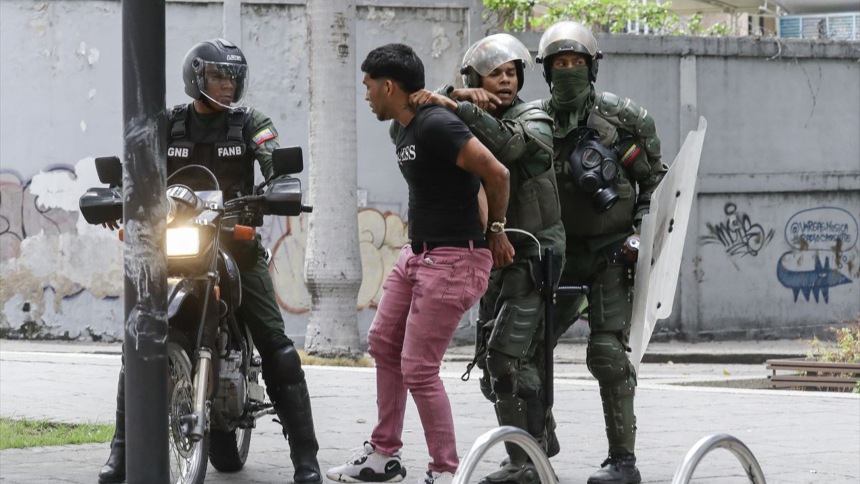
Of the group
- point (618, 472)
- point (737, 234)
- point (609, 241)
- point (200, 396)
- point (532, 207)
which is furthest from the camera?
point (737, 234)

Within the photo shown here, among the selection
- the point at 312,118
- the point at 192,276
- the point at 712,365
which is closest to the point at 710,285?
the point at 712,365

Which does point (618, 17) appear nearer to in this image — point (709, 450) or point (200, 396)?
point (200, 396)

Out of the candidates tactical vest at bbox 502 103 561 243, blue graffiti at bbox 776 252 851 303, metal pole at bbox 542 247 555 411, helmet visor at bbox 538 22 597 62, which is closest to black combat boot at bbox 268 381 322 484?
metal pole at bbox 542 247 555 411

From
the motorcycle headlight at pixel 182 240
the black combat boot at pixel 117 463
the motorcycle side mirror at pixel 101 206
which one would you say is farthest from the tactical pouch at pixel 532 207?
the black combat boot at pixel 117 463

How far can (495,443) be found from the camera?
391 centimetres

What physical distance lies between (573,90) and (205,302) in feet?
6.48

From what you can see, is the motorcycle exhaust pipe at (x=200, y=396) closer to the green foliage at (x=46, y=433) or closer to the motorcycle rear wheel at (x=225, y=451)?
the motorcycle rear wheel at (x=225, y=451)

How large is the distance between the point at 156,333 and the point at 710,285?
15.5 meters

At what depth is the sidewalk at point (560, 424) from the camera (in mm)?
6699

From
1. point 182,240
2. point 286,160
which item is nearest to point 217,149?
point 286,160

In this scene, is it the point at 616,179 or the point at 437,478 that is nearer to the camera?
the point at 437,478

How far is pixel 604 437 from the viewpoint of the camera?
25.7ft

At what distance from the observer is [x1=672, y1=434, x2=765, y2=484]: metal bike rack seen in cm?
418

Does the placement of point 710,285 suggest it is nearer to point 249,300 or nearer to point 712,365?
Result: point 712,365
